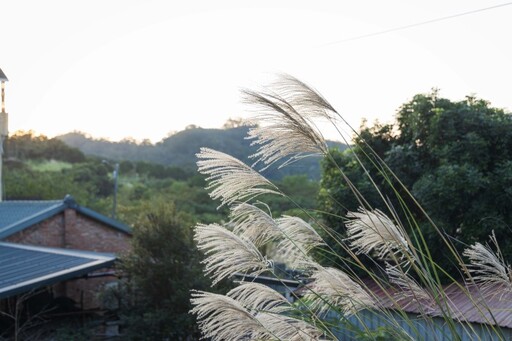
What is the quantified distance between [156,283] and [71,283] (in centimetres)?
434

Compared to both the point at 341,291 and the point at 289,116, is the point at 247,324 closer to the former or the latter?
the point at 341,291

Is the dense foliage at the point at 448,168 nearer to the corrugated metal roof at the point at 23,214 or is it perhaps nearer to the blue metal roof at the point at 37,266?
the blue metal roof at the point at 37,266

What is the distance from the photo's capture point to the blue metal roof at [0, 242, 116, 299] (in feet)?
24.5

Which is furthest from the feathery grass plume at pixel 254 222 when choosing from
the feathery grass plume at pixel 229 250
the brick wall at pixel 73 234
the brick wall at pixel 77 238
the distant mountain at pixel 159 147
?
the distant mountain at pixel 159 147

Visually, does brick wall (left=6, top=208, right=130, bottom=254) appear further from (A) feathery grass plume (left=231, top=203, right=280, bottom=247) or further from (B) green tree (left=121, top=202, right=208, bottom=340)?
(A) feathery grass plume (left=231, top=203, right=280, bottom=247)

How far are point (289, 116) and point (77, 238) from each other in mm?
11158

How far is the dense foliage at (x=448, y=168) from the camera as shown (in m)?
7.34

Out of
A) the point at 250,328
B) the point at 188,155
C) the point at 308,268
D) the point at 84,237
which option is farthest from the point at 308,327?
the point at 188,155

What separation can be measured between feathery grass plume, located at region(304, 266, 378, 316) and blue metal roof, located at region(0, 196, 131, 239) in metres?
9.66

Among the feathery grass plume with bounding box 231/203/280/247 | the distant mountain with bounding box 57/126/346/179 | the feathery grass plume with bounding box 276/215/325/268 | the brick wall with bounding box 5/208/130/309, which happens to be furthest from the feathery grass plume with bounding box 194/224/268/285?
the distant mountain with bounding box 57/126/346/179

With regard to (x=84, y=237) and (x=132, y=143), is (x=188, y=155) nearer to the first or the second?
(x=132, y=143)

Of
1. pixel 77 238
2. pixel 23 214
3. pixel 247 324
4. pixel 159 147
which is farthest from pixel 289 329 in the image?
pixel 159 147

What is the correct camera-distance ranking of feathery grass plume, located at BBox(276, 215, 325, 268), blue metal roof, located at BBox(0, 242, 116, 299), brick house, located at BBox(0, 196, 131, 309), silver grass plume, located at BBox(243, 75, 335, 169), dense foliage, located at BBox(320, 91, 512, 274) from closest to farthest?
silver grass plume, located at BBox(243, 75, 335, 169) < feathery grass plume, located at BBox(276, 215, 325, 268) < dense foliage, located at BBox(320, 91, 512, 274) < blue metal roof, located at BBox(0, 242, 116, 299) < brick house, located at BBox(0, 196, 131, 309)

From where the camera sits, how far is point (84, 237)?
12.8 metres
